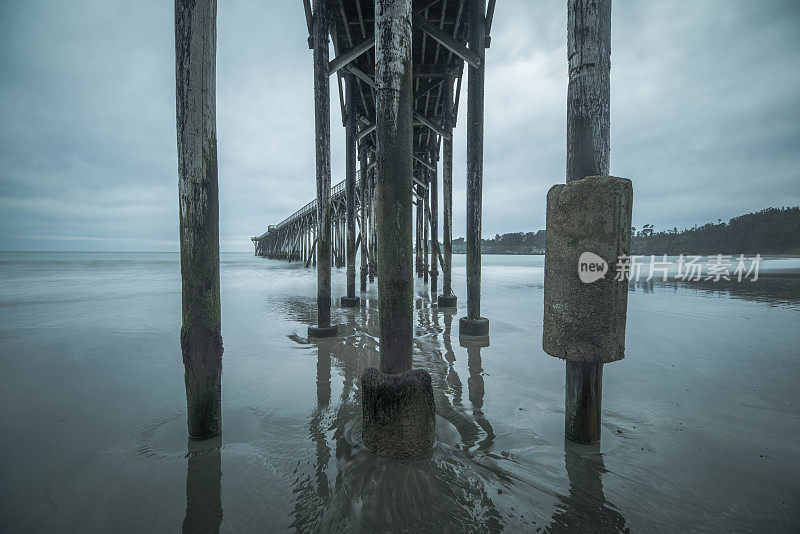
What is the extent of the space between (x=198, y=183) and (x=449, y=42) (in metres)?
4.23

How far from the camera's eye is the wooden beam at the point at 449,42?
4.82m

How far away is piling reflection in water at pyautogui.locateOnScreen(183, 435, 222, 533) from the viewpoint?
65.9 inches

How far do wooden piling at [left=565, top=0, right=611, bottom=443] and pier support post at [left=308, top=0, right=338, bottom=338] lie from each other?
377 centimetres

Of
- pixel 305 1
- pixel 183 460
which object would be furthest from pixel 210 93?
pixel 305 1

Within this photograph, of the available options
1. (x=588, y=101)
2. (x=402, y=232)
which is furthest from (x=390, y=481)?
(x=588, y=101)

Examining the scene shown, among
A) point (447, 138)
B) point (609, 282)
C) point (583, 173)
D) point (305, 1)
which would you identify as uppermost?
point (305, 1)

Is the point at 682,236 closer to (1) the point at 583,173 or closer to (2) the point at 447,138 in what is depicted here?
(2) the point at 447,138

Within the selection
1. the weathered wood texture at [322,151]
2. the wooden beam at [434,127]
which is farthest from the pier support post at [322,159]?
the wooden beam at [434,127]

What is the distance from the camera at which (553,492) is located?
1850mm

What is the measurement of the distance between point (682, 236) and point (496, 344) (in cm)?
6706

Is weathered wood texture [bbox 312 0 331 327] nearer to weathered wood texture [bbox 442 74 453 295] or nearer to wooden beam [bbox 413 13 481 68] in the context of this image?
wooden beam [bbox 413 13 481 68]

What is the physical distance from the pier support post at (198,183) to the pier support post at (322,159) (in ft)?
9.69

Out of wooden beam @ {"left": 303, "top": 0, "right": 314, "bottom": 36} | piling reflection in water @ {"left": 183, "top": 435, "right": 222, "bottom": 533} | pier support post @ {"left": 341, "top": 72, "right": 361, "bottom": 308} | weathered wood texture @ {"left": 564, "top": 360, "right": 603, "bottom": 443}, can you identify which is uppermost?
wooden beam @ {"left": 303, "top": 0, "right": 314, "bottom": 36}

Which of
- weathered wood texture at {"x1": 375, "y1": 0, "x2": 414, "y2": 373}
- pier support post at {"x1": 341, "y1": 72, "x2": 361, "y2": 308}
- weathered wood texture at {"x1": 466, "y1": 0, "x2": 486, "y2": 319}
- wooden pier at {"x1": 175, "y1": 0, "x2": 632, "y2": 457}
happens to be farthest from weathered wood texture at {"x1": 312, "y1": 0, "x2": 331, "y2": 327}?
weathered wood texture at {"x1": 375, "y1": 0, "x2": 414, "y2": 373}
